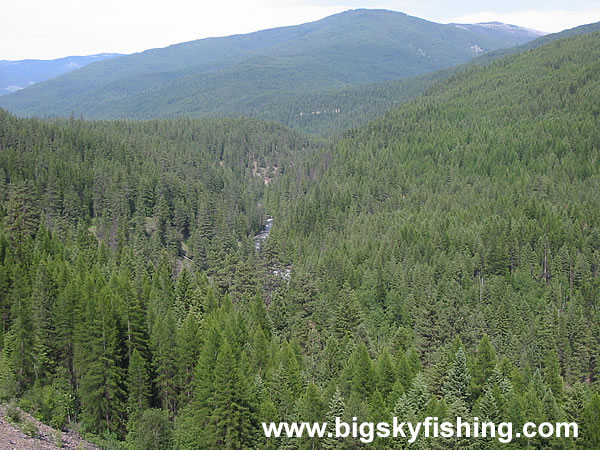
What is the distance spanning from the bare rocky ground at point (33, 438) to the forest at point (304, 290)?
5.44 feet

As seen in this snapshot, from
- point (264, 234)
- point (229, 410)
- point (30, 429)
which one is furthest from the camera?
point (264, 234)

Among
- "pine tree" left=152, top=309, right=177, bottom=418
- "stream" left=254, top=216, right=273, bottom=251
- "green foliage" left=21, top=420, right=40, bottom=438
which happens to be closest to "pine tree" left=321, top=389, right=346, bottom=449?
"pine tree" left=152, top=309, right=177, bottom=418

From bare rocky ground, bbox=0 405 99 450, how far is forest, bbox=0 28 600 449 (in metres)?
1.66

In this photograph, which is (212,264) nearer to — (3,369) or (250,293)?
(250,293)

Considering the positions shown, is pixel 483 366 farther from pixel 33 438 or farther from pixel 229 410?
pixel 33 438

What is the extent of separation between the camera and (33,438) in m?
40.1

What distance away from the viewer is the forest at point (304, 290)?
4512 centimetres

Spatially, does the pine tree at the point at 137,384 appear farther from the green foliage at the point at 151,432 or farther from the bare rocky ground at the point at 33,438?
the bare rocky ground at the point at 33,438

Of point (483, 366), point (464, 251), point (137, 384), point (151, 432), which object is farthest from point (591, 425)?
point (464, 251)

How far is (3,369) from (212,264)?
5426cm

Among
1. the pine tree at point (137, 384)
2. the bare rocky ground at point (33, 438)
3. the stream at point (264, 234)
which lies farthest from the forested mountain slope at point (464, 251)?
the bare rocky ground at point (33, 438)

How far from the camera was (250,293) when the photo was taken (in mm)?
82375

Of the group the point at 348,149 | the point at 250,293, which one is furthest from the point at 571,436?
the point at 348,149

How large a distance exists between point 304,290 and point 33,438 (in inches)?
1755
